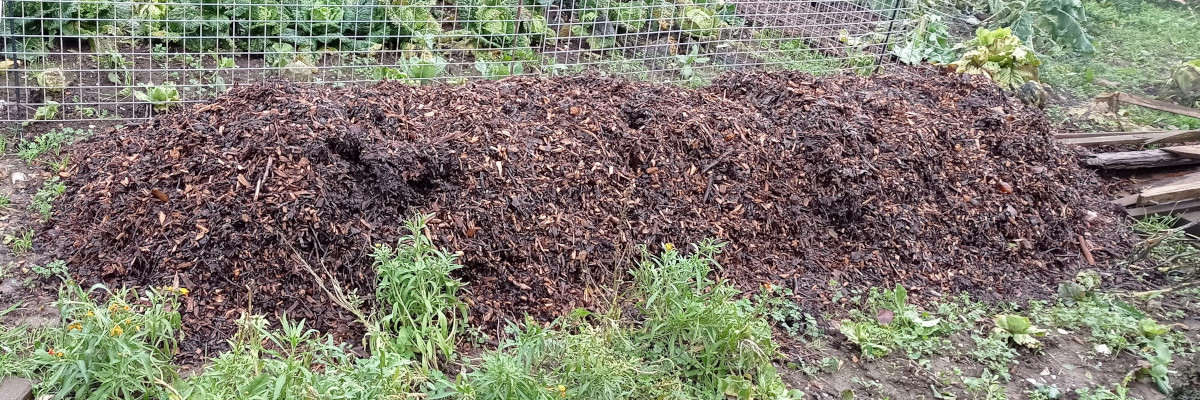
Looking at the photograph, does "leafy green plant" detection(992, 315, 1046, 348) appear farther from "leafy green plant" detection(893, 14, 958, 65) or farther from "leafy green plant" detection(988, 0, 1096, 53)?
"leafy green plant" detection(988, 0, 1096, 53)

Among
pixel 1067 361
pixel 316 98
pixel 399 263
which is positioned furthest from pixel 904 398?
pixel 316 98

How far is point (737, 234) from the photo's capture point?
3.95m

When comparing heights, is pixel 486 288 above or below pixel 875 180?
below

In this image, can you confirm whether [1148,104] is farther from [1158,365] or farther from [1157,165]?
[1158,365]

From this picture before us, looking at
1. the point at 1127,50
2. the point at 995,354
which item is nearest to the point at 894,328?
the point at 995,354

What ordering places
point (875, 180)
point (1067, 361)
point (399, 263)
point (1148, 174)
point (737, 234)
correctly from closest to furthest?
point (399, 263) → point (1067, 361) → point (737, 234) → point (875, 180) → point (1148, 174)

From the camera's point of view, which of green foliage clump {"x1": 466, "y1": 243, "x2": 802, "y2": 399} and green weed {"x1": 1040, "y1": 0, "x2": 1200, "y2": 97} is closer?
green foliage clump {"x1": 466, "y1": 243, "x2": 802, "y2": 399}

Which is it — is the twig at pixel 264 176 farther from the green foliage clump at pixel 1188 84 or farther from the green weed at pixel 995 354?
the green foliage clump at pixel 1188 84

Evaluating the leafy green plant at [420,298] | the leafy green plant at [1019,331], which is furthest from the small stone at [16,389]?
the leafy green plant at [1019,331]

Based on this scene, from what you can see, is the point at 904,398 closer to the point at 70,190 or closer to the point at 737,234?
the point at 737,234

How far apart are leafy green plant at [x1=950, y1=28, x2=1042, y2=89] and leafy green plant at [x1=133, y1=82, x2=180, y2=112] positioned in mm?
5294

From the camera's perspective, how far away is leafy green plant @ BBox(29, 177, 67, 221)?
3.67 m

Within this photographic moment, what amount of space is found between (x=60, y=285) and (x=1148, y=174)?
5.88 metres

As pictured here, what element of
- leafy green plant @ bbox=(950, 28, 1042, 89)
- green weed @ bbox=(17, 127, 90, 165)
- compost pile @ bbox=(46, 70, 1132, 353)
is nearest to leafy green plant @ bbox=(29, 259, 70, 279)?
compost pile @ bbox=(46, 70, 1132, 353)
